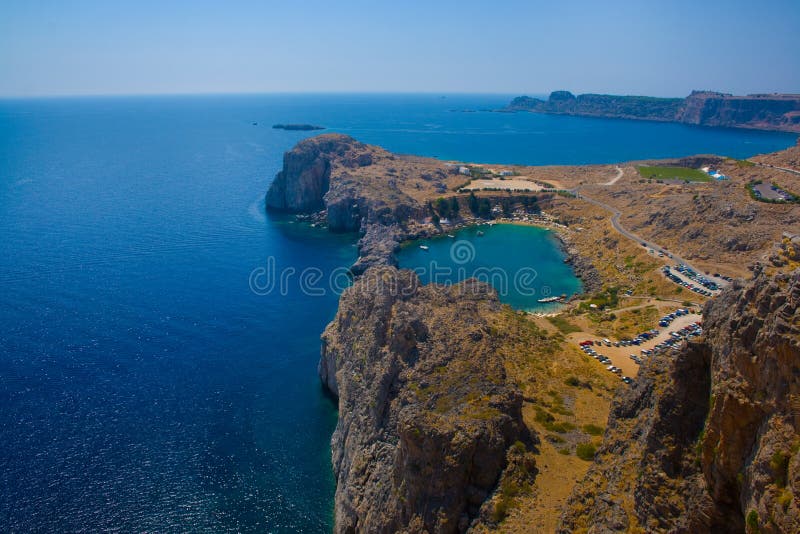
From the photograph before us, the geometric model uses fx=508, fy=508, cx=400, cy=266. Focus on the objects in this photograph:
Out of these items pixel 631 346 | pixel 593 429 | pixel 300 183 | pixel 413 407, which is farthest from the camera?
pixel 300 183

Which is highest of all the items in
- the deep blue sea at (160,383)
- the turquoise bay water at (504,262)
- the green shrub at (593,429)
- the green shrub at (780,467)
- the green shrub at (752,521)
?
the green shrub at (780,467)

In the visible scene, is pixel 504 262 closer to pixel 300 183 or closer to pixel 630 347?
pixel 630 347

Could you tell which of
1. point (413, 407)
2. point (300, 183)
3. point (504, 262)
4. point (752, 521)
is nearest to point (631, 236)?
point (504, 262)

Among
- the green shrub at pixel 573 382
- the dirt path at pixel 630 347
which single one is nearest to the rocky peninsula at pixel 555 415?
the green shrub at pixel 573 382

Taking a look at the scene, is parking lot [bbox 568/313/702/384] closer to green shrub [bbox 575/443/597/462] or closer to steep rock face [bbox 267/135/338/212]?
green shrub [bbox 575/443/597/462]

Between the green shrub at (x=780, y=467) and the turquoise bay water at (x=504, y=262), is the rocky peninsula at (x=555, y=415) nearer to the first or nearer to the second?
the green shrub at (x=780, y=467)

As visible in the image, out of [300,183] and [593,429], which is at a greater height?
[300,183]
